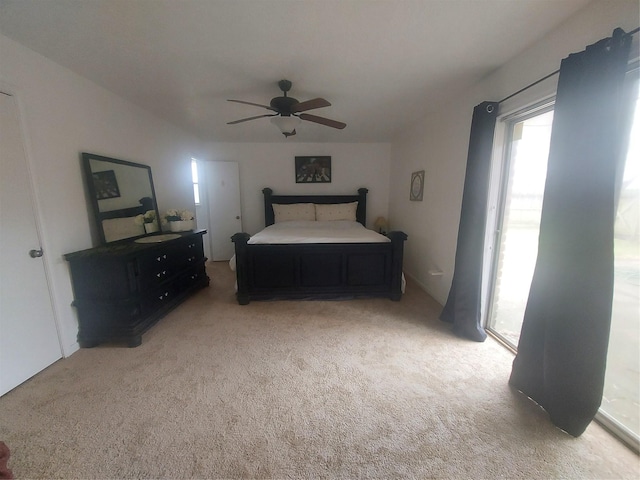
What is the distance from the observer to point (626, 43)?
112 centimetres

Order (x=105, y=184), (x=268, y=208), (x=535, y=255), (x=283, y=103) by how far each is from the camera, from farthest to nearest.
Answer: (x=268, y=208) → (x=105, y=184) → (x=283, y=103) → (x=535, y=255)

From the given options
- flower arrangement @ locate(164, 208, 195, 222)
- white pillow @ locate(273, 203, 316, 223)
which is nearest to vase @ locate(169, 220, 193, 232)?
flower arrangement @ locate(164, 208, 195, 222)

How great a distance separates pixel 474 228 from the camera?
6.78 ft

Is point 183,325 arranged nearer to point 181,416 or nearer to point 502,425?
point 181,416

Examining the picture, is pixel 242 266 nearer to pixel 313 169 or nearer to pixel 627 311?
pixel 313 169

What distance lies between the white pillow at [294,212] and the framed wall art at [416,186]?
5.70 ft

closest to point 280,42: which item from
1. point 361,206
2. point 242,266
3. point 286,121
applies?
point 286,121

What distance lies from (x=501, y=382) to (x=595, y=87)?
181 centimetres

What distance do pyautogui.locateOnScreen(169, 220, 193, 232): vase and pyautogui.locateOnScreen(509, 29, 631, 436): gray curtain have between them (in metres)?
3.48

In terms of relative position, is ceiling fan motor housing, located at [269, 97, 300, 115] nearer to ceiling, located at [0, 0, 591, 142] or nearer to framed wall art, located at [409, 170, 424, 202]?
ceiling, located at [0, 0, 591, 142]

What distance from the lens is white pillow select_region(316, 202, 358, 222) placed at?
4.41m

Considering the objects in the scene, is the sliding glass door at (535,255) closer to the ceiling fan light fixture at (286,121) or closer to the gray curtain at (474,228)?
the gray curtain at (474,228)

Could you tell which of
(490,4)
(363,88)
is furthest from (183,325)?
(490,4)

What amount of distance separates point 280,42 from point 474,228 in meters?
2.06
